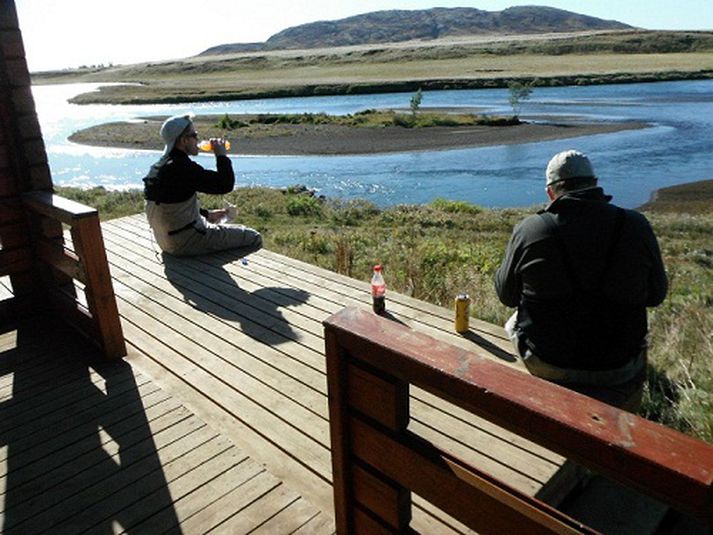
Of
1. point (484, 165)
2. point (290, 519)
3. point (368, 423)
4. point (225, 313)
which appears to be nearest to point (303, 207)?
point (225, 313)

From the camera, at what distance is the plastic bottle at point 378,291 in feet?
15.1

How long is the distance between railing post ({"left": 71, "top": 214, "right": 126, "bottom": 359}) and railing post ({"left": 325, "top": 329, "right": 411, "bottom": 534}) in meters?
2.30

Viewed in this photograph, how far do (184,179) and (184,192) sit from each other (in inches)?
6.3

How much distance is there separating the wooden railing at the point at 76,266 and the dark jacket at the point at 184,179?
4.84 feet

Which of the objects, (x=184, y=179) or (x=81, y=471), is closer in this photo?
(x=81, y=471)

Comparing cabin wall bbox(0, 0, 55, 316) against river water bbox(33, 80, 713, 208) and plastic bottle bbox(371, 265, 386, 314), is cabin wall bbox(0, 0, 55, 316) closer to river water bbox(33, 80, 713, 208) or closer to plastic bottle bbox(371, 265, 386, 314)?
plastic bottle bbox(371, 265, 386, 314)

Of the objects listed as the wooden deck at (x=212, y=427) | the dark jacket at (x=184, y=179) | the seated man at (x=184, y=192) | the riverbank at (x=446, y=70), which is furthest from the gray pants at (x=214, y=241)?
the riverbank at (x=446, y=70)

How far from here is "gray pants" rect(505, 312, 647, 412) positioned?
10.2ft

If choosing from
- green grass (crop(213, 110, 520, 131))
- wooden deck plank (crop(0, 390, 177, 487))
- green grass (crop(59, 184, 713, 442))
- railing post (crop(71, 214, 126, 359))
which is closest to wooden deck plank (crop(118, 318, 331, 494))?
wooden deck plank (crop(0, 390, 177, 487))

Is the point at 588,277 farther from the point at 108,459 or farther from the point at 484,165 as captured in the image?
the point at 484,165

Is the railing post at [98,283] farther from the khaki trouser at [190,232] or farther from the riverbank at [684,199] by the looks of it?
the riverbank at [684,199]

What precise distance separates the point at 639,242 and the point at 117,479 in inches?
112

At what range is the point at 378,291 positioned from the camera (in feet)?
15.2

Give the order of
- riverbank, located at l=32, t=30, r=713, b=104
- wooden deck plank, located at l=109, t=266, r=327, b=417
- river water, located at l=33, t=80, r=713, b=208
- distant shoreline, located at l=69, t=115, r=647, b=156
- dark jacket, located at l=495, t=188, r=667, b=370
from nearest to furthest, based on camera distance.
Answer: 1. dark jacket, located at l=495, t=188, r=667, b=370
2. wooden deck plank, located at l=109, t=266, r=327, b=417
3. river water, located at l=33, t=80, r=713, b=208
4. distant shoreline, located at l=69, t=115, r=647, b=156
5. riverbank, located at l=32, t=30, r=713, b=104
